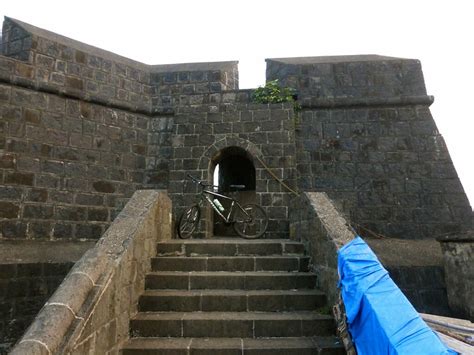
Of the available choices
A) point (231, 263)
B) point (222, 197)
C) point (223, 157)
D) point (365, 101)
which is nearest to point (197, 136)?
point (223, 157)

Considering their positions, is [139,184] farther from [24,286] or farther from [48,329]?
[48,329]

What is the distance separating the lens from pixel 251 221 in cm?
689

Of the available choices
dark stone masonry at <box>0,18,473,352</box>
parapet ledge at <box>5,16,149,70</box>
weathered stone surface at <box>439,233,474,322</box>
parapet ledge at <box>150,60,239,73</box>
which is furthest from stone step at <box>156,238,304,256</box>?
parapet ledge at <box>5,16,149,70</box>

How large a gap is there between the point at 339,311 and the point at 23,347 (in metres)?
→ 2.74

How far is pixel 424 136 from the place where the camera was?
8.09 metres

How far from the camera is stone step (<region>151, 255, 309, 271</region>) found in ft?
14.5

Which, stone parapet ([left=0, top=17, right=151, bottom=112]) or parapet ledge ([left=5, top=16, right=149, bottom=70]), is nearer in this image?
stone parapet ([left=0, top=17, right=151, bottom=112])

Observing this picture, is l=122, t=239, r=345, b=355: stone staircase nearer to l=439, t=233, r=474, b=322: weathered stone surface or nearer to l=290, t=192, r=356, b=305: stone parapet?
l=290, t=192, r=356, b=305: stone parapet

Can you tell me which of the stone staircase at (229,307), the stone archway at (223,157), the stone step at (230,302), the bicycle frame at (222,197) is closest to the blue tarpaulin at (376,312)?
the stone staircase at (229,307)

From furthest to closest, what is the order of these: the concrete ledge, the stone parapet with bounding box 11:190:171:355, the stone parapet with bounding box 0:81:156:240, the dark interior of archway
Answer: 1. the dark interior of archway
2. the concrete ledge
3. the stone parapet with bounding box 0:81:156:240
4. the stone parapet with bounding box 11:190:171:355

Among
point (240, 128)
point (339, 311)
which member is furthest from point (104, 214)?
point (339, 311)

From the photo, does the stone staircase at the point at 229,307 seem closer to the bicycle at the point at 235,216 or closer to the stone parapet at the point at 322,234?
the stone parapet at the point at 322,234

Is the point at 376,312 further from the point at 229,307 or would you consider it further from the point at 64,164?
the point at 64,164

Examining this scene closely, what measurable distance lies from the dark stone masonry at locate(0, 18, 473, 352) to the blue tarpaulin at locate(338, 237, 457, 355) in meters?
3.71
